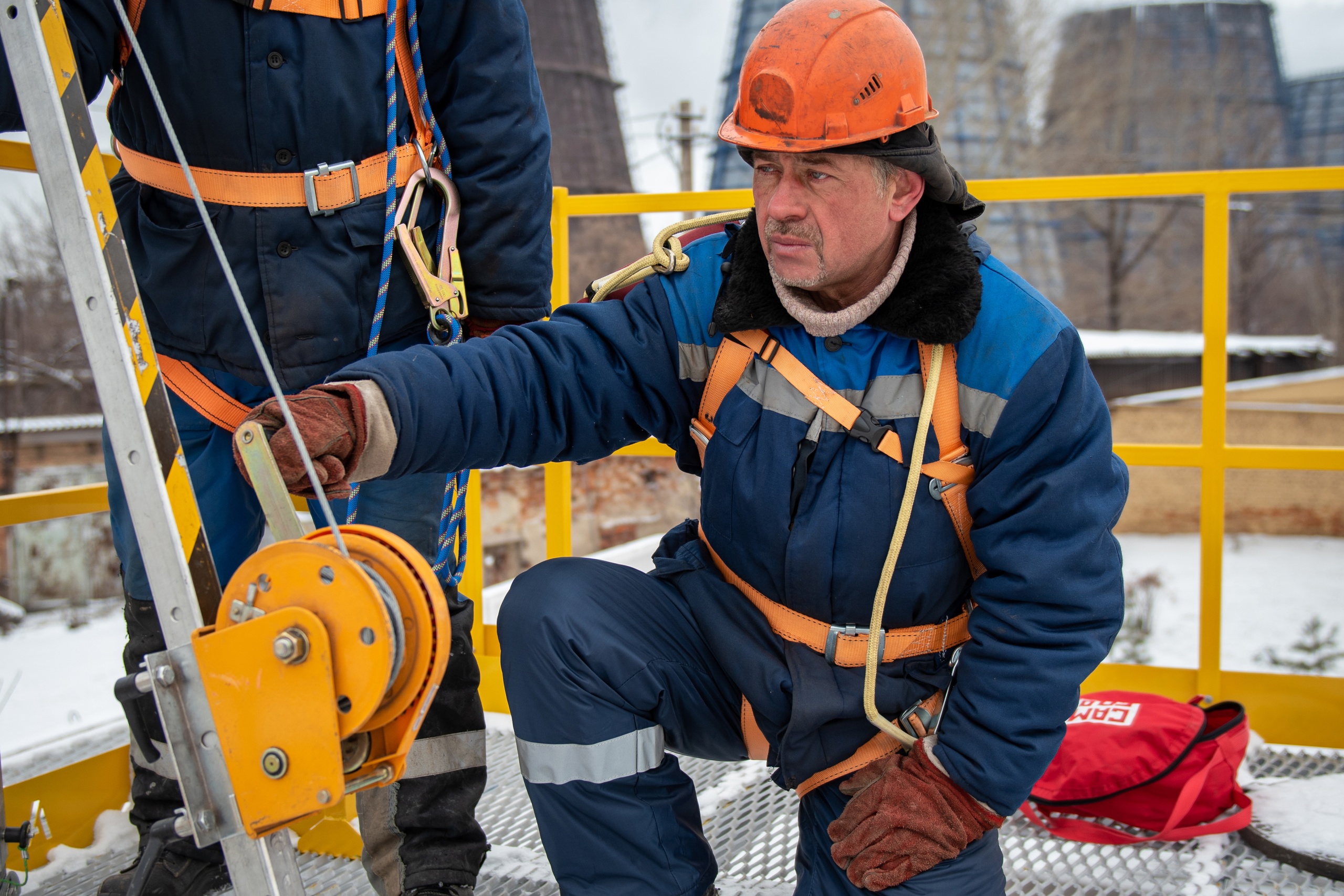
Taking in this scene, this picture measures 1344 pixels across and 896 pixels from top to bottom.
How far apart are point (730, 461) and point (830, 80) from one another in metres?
0.63

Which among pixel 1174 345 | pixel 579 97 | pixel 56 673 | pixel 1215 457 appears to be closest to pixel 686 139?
pixel 579 97

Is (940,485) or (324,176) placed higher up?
(324,176)

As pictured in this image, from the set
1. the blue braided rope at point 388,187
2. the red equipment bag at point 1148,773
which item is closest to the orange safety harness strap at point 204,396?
the blue braided rope at point 388,187

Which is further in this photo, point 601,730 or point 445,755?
point 445,755

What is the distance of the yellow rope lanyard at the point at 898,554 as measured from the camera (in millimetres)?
1518

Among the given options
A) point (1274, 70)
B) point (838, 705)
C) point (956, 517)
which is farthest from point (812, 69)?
point (1274, 70)

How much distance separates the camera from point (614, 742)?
154 cm

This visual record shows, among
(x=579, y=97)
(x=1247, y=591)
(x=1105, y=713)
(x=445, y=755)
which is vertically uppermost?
(x=579, y=97)

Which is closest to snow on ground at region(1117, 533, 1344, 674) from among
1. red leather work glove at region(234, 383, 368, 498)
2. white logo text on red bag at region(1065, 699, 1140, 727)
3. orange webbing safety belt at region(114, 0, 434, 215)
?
white logo text on red bag at region(1065, 699, 1140, 727)

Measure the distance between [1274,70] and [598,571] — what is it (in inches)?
1247

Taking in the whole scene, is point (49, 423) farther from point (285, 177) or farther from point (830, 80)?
point (830, 80)

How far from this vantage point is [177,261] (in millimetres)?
1661

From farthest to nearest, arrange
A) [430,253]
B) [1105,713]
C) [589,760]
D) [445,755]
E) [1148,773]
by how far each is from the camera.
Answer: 1. [1105,713]
2. [1148,773]
3. [430,253]
4. [445,755]
5. [589,760]

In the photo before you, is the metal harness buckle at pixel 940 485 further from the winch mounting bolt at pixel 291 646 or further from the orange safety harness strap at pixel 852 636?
the winch mounting bolt at pixel 291 646
